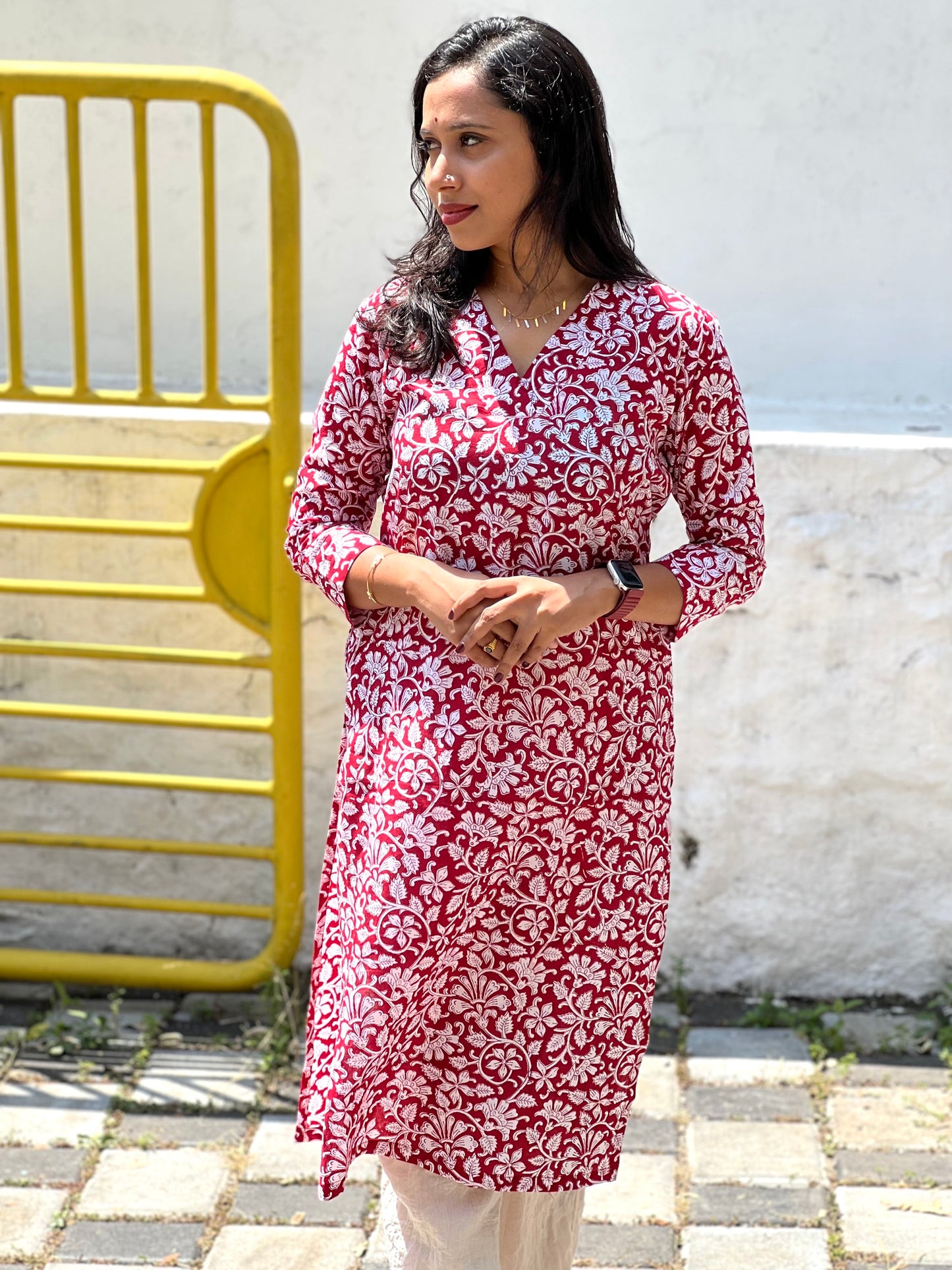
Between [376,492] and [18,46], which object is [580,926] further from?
[18,46]

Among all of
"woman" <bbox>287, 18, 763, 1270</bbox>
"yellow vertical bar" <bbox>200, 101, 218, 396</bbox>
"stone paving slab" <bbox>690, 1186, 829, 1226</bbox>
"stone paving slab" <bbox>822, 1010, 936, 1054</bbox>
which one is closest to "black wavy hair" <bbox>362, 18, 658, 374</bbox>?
"woman" <bbox>287, 18, 763, 1270</bbox>

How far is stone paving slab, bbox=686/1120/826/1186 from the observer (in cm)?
291

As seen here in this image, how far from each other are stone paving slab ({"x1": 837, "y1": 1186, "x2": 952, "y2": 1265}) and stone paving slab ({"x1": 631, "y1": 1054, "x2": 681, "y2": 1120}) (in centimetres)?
42

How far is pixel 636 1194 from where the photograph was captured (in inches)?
113

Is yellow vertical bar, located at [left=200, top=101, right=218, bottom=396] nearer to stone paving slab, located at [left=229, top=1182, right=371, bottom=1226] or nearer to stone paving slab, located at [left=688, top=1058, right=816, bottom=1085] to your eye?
stone paving slab, located at [left=229, top=1182, right=371, bottom=1226]

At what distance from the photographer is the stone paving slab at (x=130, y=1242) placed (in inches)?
104

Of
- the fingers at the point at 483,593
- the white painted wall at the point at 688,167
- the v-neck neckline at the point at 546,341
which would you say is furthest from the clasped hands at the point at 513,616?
the white painted wall at the point at 688,167

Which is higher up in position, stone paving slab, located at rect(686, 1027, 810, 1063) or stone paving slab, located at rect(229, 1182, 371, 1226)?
stone paving slab, located at rect(686, 1027, 810, 1063)

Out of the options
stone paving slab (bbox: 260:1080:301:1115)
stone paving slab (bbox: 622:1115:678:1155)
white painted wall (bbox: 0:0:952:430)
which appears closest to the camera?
stone paving slab (bbox: 622:1115:678:1155)

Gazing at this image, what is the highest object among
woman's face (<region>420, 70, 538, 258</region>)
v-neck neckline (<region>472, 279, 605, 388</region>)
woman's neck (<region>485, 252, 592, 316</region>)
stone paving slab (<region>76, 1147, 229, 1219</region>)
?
woman's face (<region>420, 70, 538, 258</region>)

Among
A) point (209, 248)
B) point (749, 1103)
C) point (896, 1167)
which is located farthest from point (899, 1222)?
point (209, 248)

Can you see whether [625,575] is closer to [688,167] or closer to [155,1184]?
[155,1184]

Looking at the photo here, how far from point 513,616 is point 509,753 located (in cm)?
21

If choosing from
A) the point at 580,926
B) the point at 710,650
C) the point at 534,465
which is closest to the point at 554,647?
the point at 534,465
